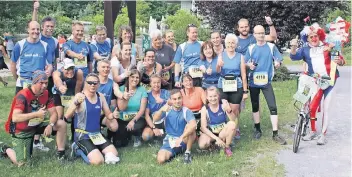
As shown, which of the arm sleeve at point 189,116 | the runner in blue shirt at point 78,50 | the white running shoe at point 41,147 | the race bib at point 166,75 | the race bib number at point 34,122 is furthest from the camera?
the race bib at point 166,75

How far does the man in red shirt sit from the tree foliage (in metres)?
9.28

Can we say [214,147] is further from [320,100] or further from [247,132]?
[320,100]

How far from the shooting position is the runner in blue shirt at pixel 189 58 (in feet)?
20.4

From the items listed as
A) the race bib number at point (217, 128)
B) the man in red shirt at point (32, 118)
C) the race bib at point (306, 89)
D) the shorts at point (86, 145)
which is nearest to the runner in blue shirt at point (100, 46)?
the man in red shirt at point (32, 118)

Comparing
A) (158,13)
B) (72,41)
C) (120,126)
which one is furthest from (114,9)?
(158,13)

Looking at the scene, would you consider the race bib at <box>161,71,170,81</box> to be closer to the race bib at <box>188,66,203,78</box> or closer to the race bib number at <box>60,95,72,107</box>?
the race bib at <box>188,66,203,78</box>

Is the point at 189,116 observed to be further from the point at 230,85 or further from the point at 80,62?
the point at 80,62

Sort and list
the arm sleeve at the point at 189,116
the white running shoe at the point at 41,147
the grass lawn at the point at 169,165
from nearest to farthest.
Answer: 1. the grass lawn at the point at 169,165
2. the arm sleeve at the point at 189,116
3. the white running shoe at the point at 41,147

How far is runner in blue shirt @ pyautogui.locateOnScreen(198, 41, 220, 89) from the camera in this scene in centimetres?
593

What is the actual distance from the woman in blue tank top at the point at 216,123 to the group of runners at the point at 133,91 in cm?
1

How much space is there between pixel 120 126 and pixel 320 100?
9.29 ft

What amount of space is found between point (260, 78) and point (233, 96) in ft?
1.46

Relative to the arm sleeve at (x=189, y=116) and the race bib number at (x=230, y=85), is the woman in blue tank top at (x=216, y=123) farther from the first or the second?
the race bib number at (x=230, y=85)

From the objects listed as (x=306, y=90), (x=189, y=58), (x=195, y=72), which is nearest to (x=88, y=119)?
(x=195, y=72)
